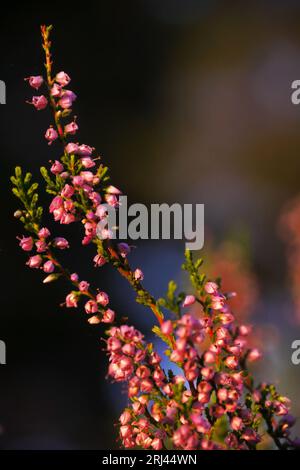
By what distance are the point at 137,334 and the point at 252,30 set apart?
2711 millimetres

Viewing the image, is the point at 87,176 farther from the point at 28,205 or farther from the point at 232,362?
the point at 232,362

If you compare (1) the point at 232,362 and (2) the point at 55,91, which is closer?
(1) the point at 232,362

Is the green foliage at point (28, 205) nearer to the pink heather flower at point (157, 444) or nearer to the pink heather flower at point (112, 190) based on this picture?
the pink heather flower at point (112, 190)

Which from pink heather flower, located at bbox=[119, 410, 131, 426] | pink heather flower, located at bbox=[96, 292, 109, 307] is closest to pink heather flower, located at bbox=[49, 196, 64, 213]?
pink heather flower, located at bbox=[96, 292, 109, 307]

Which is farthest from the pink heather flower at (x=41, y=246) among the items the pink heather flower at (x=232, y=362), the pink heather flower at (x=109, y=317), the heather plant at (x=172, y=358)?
the pink heather flower at (x=232, y=362)

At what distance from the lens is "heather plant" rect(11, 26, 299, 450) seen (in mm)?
565

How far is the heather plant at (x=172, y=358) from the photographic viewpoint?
0.57 meters

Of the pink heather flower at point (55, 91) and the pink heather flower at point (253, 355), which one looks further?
the pink heather flower at point (55, 91)

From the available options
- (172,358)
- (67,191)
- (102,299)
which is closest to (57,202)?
(67,191)

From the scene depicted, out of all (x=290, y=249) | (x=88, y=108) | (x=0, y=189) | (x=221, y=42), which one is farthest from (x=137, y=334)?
(x=221, y=42)

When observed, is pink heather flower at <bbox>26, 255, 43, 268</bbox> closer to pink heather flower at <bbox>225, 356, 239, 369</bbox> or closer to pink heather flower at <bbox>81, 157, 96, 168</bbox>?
pink heather flower at <bbox>81, 157, 96, 168</bbox>

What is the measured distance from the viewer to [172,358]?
1.79 ft

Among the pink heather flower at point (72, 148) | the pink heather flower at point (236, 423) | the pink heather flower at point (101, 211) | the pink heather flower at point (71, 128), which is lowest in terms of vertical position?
the pink heather flower at point (236, 423)

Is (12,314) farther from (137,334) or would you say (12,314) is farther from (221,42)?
(221,42)
